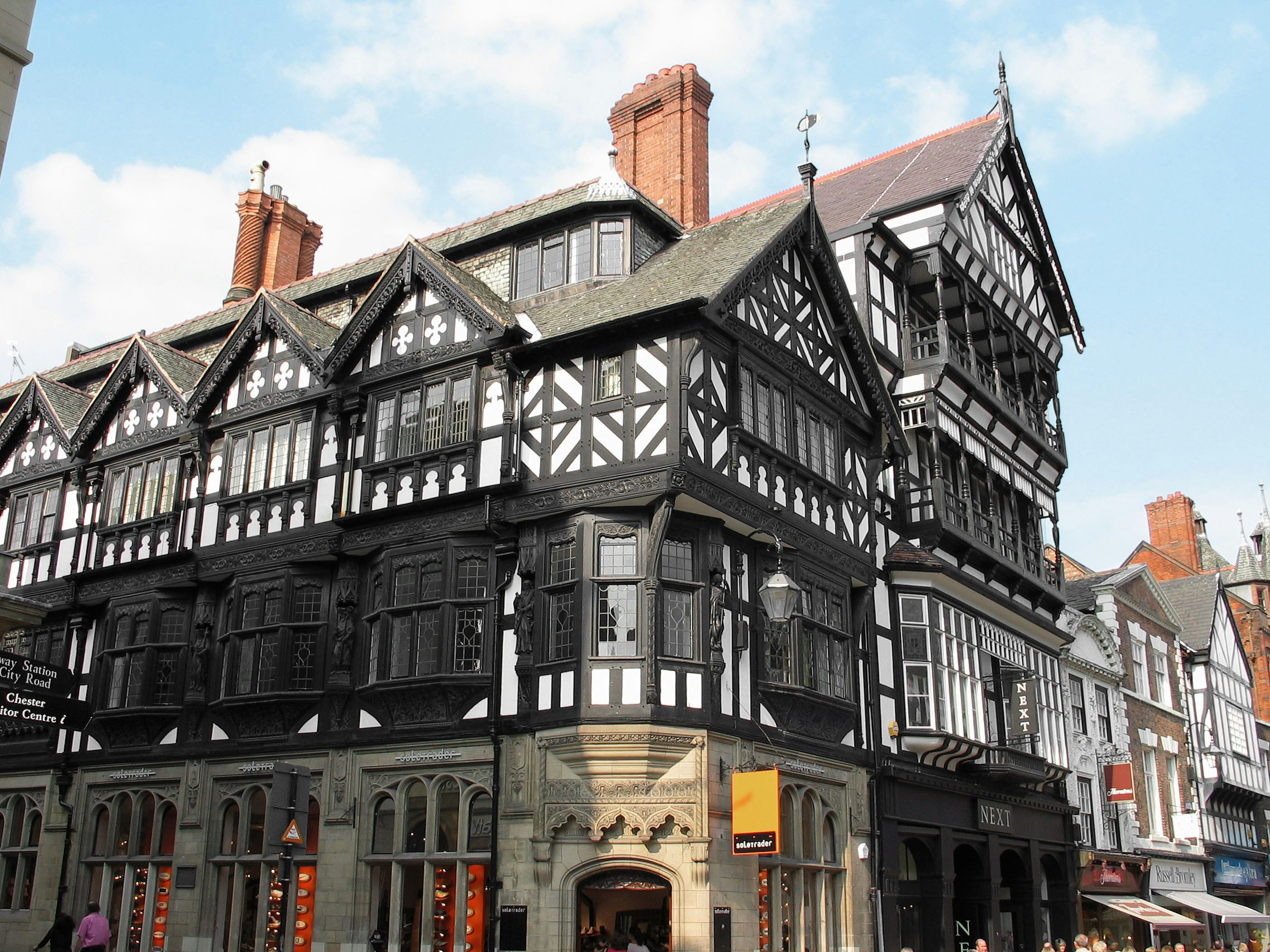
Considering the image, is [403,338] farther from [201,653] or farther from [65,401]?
[65,401]

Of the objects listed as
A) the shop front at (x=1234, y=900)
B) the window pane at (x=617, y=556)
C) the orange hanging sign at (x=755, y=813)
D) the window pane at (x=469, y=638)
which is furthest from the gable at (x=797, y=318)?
the shop front at (x=1234, y=900)

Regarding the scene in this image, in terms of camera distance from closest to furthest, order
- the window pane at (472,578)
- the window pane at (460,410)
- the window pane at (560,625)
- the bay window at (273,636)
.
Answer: the window pane at (560,625) → the window pane at (472,578) → the window pane at (460,410) → the bay window at (273,636)

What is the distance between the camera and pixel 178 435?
23188 millimetres

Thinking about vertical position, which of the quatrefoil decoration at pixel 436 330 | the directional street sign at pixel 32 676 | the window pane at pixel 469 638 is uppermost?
the quatrefoil decoration at pixel 436 330

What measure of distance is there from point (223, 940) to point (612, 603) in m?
8.88

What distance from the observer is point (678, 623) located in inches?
679

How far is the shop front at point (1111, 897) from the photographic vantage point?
27953 millimetres

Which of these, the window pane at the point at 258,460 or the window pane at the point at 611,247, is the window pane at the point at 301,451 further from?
the window pane at the point at 611,247

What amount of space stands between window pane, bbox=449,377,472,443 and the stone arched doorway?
7.00 metres

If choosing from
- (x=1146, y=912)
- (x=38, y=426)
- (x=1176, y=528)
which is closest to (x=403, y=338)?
(x=38, y=426)

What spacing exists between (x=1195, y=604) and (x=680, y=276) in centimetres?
3056

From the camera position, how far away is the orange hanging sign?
53.1 ft

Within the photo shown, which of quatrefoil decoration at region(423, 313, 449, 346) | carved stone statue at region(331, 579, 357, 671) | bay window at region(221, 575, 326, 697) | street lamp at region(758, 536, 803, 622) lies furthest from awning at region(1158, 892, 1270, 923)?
quatrefoil decoration at region(423, 313, 449, 346)

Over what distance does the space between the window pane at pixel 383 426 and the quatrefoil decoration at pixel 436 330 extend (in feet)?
3.82
